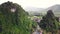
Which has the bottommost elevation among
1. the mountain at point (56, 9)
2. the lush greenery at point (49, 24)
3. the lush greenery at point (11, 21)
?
the mountain at point (56, 9)

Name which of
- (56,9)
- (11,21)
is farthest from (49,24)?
(56,9)

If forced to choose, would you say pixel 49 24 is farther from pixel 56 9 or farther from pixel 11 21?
pixel 56 9

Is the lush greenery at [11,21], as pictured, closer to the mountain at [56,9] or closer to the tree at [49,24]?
the tree at [49,24]

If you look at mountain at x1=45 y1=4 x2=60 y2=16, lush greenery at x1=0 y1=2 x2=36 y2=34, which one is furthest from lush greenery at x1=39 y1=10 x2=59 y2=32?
mountain at x1=45 y1=4 x2=60 y2=16

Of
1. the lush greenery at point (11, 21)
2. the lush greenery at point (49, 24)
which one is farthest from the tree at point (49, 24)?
the lush greenery at point (11, 21)

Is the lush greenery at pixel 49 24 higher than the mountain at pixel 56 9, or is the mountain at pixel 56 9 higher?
the lush greenery at pixel 49 24

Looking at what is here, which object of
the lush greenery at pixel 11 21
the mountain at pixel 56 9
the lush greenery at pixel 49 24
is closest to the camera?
the lush greenery at pixel 11 21

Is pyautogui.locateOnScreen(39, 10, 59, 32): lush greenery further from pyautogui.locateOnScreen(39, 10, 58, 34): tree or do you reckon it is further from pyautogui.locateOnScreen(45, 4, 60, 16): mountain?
pyautogui.locateOnScreen(45, 4, 60, 16): mountain

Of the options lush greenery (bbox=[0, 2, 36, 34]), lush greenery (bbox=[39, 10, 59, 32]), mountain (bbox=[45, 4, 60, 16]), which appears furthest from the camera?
mountain (bbox=[45, 4, 60, 16])
